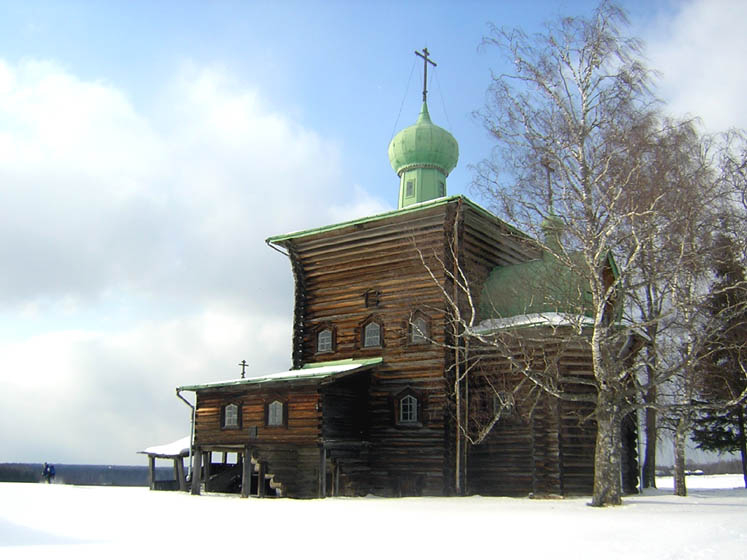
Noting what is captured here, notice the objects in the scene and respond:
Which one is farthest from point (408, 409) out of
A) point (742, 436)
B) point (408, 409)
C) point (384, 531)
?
point (742, 436)

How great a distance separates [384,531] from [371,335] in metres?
14.2

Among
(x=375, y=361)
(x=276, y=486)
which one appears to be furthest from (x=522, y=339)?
(x=276, y=486)

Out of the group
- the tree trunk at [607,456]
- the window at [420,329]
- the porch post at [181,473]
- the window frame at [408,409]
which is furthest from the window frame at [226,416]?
the tree trunk at [607,456]

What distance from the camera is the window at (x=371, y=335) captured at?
90.0 feet

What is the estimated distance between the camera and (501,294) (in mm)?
26953

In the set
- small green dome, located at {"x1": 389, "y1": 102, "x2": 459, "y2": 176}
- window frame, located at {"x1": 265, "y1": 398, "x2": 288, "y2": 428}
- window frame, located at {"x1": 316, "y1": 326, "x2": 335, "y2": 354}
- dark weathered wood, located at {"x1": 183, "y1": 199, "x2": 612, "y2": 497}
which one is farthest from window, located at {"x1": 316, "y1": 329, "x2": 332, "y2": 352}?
small green dome, located at {"x1": 389, "y1": 102, "x2": 459, "y2": 176}

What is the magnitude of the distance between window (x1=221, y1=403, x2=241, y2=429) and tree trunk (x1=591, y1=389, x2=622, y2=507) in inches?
542

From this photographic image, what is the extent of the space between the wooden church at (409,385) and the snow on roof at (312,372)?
0.09 meters

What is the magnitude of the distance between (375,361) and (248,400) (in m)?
4.98

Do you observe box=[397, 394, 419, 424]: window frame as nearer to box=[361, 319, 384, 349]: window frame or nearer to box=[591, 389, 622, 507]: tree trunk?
box=[361, 319, 384, 349]: window frame

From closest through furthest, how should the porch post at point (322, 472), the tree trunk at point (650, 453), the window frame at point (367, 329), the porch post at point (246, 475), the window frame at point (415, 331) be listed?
the porch post at point (322, 472) < the window frame at point (415, 331) < the porch post at point (246, 475) < the window frame at point (367, 329) < the tree trunk at point (650, 453)

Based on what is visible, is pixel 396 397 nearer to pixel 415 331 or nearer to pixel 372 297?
pixel 415 331

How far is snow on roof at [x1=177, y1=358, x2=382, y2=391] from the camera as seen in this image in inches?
979

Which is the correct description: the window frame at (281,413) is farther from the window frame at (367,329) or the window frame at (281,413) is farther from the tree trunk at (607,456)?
the tree trunk at (607,456)
